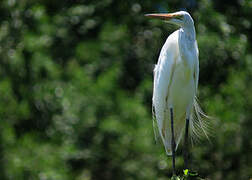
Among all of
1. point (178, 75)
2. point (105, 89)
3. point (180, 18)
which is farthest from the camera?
point (105, 89)

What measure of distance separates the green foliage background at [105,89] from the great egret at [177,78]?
2315mm

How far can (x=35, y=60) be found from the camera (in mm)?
7555

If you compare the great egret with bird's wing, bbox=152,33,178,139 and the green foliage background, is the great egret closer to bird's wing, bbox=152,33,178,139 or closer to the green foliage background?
bird's wing, bbox=152,33,178,139

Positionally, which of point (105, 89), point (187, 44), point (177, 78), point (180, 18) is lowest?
point (105, 89)

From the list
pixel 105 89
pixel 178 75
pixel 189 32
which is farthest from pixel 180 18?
pixel 105 89

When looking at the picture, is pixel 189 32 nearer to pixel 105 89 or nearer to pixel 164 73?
pixel 164 73

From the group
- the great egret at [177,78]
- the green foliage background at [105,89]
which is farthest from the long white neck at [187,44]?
the green foliage background at [105,89]

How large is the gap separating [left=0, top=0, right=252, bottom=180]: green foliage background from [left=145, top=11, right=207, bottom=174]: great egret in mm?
2315

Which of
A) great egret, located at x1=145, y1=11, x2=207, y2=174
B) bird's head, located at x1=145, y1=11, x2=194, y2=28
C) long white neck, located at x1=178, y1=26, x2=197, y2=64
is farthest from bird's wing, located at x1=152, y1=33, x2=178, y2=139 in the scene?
bird's head, located at x1=145, y1=11, x2=194, y2=28

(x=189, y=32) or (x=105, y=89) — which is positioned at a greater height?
(x=189, y=32)

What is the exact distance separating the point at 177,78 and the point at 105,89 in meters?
2.96

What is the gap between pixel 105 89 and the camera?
708 centimetres

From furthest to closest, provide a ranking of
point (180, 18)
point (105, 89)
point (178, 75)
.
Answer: point (105, 89) → point (178, 75) → point (180, 18)

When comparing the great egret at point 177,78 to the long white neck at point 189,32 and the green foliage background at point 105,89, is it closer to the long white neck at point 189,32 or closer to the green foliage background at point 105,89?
the long white neck at point 189,32
